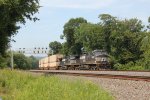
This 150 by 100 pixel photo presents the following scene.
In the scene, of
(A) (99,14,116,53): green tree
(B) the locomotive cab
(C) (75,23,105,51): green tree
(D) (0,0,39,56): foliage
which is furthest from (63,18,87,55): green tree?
(D) (0,0,39,56): foliage

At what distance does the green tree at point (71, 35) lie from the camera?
10669cm

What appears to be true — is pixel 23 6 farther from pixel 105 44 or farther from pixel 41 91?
pixel 105 44

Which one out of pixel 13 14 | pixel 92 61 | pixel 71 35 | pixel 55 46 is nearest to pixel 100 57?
pixel 92 61

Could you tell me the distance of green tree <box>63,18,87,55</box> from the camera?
107 meters

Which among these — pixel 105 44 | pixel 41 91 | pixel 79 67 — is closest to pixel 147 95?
pixel 41 91

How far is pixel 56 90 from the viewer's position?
14.8 meters

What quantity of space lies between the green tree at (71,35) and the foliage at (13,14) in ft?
225

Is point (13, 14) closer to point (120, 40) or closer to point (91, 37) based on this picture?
point (120, 40)

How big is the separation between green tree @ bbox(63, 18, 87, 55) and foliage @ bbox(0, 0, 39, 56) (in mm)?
68623

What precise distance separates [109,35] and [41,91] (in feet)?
223

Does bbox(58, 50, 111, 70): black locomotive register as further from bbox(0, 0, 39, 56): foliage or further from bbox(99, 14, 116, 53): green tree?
bbox(0, 0, 39, 56): foliage

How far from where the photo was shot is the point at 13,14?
33469 mm

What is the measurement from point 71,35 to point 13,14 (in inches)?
3234

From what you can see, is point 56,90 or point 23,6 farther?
point 23,6
